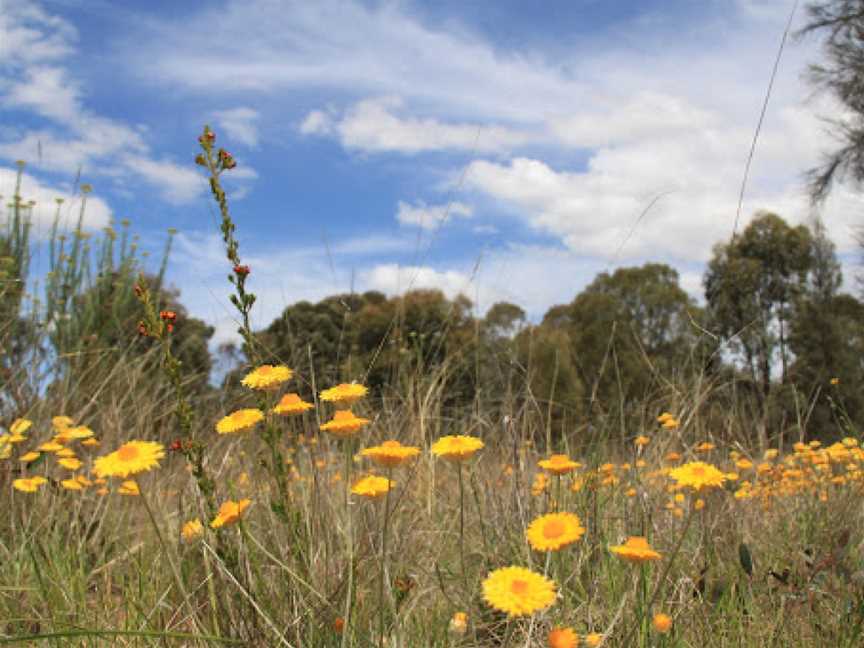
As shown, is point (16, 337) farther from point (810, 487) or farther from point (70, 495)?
point (810, 487)

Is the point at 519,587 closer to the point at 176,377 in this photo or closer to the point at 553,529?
the point at 553,529

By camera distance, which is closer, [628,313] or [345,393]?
[345,393]

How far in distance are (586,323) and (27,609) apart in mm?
24200

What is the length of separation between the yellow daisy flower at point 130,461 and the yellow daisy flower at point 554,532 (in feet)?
2.12

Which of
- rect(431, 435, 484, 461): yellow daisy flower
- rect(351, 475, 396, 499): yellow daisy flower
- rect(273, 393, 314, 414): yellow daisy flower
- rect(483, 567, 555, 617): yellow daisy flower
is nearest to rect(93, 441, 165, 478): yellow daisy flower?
rect(273, 393, 314, 414): yellow daisy flower

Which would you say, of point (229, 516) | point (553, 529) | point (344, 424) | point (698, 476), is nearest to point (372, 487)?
point (344, 424)

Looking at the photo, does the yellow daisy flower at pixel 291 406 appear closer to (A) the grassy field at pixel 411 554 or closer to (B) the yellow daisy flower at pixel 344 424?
(A) the grassy field at pixel 411 554

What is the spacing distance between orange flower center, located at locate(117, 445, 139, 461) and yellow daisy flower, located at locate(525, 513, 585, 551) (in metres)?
0.70

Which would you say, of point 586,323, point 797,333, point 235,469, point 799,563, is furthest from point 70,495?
point 586,323

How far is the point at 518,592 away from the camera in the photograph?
0.90 m

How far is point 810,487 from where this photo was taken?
321cm

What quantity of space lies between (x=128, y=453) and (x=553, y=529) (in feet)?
2.46

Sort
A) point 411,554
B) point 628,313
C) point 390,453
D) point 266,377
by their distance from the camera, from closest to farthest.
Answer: point 390,453 < point 266,377 < point 411,554 < point 628,313

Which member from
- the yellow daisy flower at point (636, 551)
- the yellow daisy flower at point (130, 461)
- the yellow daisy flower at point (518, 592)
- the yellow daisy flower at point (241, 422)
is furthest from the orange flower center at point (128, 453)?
the yellow daisy flower at point (636, 551)
